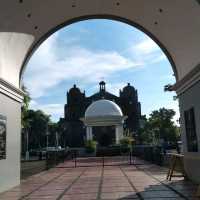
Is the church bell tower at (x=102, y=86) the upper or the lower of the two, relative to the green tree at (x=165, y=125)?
upper

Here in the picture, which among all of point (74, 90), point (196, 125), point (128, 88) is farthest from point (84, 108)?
point (196, 125)

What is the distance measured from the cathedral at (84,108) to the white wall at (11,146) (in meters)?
63.6

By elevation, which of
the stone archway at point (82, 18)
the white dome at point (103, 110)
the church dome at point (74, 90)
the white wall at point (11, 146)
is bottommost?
the white wall at point (11, 146)

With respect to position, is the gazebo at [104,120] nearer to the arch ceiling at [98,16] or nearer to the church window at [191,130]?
the arch ceiling at [98,16]

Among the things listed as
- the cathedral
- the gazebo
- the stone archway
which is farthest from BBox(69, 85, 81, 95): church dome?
the stone archway

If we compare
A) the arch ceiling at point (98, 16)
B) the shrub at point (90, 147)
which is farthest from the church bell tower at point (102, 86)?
the arch ceiling at point (98, 16)

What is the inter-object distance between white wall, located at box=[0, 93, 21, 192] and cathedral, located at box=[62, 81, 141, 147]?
Answer: 63.6 m

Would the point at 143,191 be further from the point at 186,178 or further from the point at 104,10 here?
the point at 104,10

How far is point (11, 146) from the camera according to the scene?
41.4 feet

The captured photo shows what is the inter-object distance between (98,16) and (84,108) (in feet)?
222

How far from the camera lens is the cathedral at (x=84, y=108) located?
256ft

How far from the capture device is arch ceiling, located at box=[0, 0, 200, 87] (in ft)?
36.9

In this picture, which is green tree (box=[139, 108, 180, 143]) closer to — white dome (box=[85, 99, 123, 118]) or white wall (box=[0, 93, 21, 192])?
white dome (box=[85, 99, 123, 118])

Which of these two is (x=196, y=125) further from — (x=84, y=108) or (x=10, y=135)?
(x=84, y=108)
